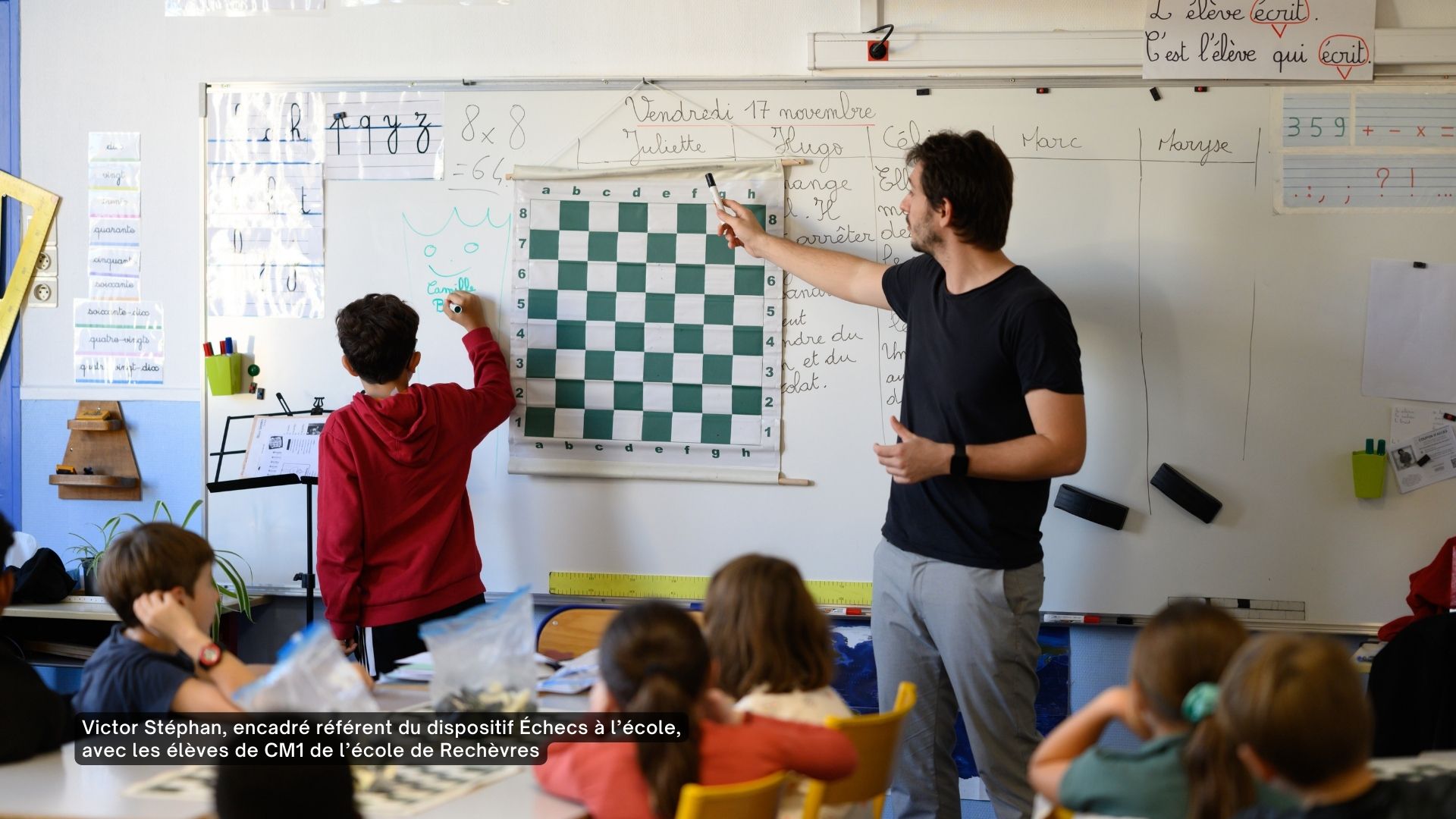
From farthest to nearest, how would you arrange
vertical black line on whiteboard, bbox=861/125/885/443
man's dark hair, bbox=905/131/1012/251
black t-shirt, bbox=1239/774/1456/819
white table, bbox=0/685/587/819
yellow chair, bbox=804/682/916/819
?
vertical black line on whiteboard, bbox=861/125/885/443 < man's dark hair, bbox=905/131/1012/251 < yellow chair, bbox=804/682/916/819 < white table, bbox=0/685/587/819 < black t-shirt, bbox=1239/774/1456/819

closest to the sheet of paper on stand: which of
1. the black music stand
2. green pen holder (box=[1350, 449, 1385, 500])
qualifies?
the black music stand

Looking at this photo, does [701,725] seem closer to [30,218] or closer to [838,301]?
[838,301]

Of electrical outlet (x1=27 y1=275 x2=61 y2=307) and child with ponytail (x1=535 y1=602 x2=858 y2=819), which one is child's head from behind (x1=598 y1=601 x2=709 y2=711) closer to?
child with ponytail (x1=535 y1=602 x2=858 y2=819)

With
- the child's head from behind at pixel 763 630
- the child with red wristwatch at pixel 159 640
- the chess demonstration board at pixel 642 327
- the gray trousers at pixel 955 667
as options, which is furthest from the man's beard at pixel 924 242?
the child with red wristwatch at pixel 159 640

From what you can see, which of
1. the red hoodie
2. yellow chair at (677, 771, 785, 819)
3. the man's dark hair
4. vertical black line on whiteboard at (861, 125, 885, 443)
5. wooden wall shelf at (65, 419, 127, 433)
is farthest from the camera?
wooden wall shelf at (65, 419, 127, 433)

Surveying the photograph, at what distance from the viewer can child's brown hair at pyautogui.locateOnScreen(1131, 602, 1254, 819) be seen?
1.54 m

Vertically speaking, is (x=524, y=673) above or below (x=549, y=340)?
below

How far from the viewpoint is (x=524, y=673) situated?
6.26ft

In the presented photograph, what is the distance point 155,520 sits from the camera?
3.41 metres

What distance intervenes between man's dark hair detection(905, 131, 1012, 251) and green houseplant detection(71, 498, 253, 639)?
2347 millimetres

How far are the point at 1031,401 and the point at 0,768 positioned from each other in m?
2.06

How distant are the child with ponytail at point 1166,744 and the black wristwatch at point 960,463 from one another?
83 centimetres

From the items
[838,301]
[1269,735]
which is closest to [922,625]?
[838,301]

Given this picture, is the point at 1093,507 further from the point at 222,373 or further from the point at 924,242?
the point at 222,373
